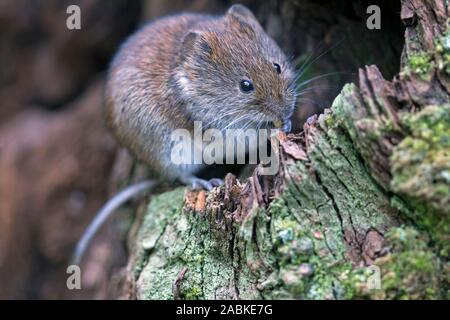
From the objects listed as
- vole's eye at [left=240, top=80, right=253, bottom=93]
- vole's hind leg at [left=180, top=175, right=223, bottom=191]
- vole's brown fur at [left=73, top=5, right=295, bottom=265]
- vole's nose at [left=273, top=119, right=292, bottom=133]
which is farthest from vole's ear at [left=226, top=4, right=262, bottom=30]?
vole's hind leg at [left=180, top=175, right=223, bottom=191]

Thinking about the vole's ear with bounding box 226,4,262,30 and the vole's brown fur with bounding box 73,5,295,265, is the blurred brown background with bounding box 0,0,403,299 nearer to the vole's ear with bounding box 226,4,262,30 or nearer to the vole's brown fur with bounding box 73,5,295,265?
the vole's ear with bounding box 226,4,262,30

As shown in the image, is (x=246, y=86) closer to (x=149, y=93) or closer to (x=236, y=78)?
(x=236, y=78)

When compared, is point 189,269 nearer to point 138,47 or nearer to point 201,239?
point 201,239

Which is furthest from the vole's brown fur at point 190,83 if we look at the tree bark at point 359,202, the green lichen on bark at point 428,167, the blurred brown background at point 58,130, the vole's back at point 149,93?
the green lichen on bark at point 428,167

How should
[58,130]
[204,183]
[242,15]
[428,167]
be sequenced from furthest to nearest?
[58,130] → [242,15] → [204,183] → [428,167]

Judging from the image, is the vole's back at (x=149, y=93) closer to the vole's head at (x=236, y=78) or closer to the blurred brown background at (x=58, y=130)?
the vole's head at (x=236, y=78)

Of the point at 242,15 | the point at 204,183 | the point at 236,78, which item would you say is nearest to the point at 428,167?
the point at 236,78
